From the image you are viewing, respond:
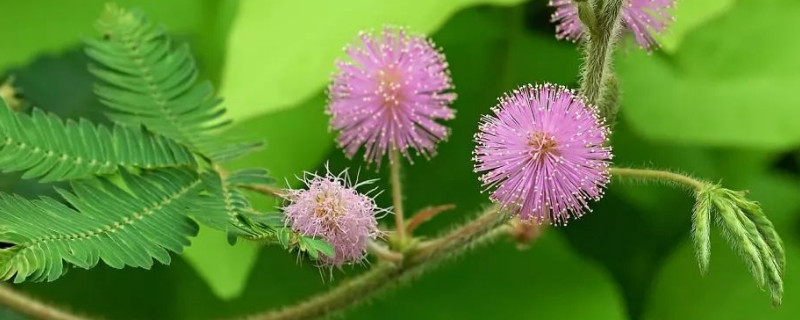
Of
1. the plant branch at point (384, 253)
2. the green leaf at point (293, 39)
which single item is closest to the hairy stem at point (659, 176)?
the plant branch at point (384, 253)

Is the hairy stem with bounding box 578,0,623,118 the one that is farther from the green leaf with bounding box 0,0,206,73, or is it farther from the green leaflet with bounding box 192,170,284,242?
the green leaf with bounding box 0,0,206,73

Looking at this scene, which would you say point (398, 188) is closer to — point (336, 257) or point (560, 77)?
point (336, 257)

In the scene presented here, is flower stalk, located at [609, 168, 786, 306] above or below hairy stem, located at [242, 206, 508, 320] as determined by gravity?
above

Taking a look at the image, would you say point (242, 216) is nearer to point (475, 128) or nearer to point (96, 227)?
point (96, 227)

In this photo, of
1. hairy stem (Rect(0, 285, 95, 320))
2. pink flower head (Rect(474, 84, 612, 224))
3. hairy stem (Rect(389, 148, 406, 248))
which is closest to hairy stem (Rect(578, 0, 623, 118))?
pink flower head (Rect(474, 84, 612, 224))

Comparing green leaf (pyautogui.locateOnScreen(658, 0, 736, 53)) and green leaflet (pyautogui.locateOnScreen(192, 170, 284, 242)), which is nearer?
green leaflet (pyautogui.locateOnScreen(192, 170, 284, 242))

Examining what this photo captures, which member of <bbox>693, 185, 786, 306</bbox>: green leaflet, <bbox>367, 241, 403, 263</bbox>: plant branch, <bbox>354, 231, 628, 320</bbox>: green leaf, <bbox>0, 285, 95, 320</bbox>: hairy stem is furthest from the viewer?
<bbox>354, 231, 628, 320</bbox>: green leaf
